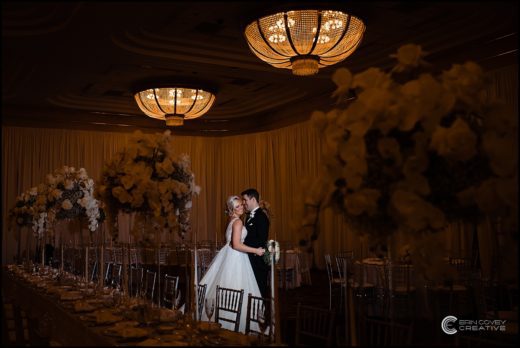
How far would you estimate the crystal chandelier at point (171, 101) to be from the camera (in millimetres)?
9867

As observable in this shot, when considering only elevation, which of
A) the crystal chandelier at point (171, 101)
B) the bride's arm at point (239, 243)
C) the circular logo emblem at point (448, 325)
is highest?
the crystal chandelier at point (171, 101)

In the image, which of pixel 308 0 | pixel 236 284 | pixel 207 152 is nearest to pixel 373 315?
pixel 236 284

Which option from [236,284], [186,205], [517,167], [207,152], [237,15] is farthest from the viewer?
[207,152]

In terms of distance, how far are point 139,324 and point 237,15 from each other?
4522 millimetres

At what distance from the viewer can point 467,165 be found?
1.76 m

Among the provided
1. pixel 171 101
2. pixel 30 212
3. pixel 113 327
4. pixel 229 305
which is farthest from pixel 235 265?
pixel 171 101

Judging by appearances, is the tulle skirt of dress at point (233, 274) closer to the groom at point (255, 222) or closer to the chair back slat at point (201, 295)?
the groom at point (255, 222)

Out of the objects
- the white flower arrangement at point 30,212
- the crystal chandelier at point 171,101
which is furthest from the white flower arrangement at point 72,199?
the crystal chandelier at point 171,101

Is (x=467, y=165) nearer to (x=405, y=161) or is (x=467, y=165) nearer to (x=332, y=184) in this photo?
(x=405, y=161)

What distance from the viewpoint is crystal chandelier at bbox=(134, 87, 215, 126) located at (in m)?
9.87

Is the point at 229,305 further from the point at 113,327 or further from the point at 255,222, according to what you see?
the point at 255,222

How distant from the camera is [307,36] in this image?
6164mm

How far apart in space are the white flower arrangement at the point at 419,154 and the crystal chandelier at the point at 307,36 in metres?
4.37

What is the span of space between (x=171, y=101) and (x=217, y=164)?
5358mm
